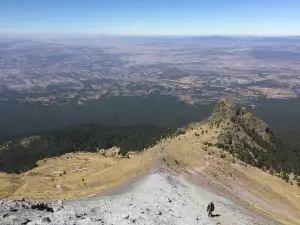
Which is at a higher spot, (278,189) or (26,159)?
(278,189)

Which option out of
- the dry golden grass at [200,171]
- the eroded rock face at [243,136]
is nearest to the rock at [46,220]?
the dry golden grass at [200,171]

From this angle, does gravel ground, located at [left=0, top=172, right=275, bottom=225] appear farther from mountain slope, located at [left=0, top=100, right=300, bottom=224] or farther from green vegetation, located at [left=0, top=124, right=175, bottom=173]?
green vegetation, located at [left=0, top=124, right=175, bottom=173]

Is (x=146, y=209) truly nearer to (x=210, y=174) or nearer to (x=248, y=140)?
(x=210, y=174)

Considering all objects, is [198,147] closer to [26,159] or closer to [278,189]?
[278,189]

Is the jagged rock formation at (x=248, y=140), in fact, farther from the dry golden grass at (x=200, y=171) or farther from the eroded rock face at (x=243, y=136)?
the dry golden grass at (x=200, y=171)

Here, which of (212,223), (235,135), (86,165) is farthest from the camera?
(86,165)

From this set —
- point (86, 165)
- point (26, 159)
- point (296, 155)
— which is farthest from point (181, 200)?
point (26, 159)

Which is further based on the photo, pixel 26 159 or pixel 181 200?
pixel 26 159
